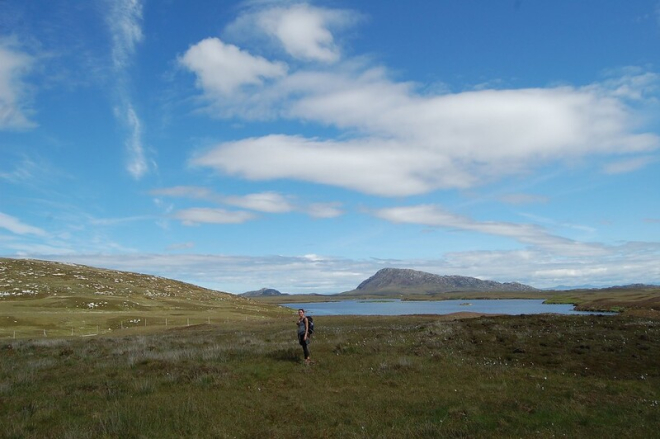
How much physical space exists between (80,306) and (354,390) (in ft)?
301

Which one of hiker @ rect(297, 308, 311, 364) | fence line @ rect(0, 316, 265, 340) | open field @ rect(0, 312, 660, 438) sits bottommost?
fence line @ rect(0, 316, 265, 340)

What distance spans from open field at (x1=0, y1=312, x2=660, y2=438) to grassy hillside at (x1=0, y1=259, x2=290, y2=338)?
126 ft

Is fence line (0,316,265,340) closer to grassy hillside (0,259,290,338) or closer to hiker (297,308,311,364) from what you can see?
grassy hillside (0,259,290,338)

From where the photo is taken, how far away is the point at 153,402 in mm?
14570

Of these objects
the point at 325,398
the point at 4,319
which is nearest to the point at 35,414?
the point at 325,398

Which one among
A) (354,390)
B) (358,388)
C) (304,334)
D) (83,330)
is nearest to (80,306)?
(83,330)

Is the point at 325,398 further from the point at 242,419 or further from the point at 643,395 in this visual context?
the point at 643,395

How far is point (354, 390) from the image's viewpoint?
16.7 metres

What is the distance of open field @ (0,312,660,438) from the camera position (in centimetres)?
1198

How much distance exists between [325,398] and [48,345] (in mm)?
28230

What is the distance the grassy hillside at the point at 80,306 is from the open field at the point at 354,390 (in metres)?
38.4

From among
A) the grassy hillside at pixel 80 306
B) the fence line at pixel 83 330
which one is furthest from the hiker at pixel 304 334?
the grassy hillside at pixel 80 306

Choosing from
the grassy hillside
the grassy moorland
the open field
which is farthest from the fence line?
the open field

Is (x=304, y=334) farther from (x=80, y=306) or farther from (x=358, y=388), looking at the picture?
(x=80, y=306)
